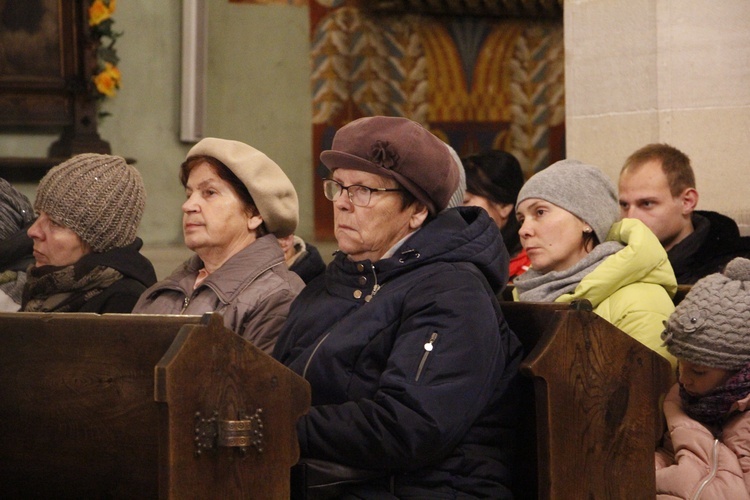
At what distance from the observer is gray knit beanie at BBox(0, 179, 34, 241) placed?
170 inches

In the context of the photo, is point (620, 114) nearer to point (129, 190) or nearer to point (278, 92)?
point (129, 190)

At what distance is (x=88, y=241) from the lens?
3.62m

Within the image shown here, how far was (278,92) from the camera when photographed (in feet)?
24.0

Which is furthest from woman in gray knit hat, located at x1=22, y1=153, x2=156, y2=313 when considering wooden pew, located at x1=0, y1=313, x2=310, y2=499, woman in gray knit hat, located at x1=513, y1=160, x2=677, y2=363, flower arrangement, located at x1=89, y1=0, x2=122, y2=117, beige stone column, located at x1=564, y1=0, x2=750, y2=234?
flower arrangement, located at x1=89, y1=0, x2=122, y2=117

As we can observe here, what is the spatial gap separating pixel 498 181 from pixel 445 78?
2991mm

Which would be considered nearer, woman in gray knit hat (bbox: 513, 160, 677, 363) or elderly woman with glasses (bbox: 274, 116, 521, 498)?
elderly woman with glasses (bbox: 274, 116, 521, 498)

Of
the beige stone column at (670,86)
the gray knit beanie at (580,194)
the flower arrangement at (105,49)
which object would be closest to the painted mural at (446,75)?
the flower arrangement at (105,49)

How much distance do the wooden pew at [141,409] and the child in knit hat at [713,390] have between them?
3.46ft

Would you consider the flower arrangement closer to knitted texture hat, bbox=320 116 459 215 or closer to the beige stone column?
the beige stone column

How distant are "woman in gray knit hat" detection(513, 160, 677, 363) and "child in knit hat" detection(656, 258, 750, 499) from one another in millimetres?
211

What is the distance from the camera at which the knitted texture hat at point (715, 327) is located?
283cm

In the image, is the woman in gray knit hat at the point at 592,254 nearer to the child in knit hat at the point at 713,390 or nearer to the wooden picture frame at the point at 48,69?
the child in knit hat at the point at 713,390

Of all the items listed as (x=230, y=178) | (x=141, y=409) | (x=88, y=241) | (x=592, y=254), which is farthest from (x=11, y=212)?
(x=592, y=254)

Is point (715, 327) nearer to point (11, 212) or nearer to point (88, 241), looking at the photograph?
point (88, 241)
